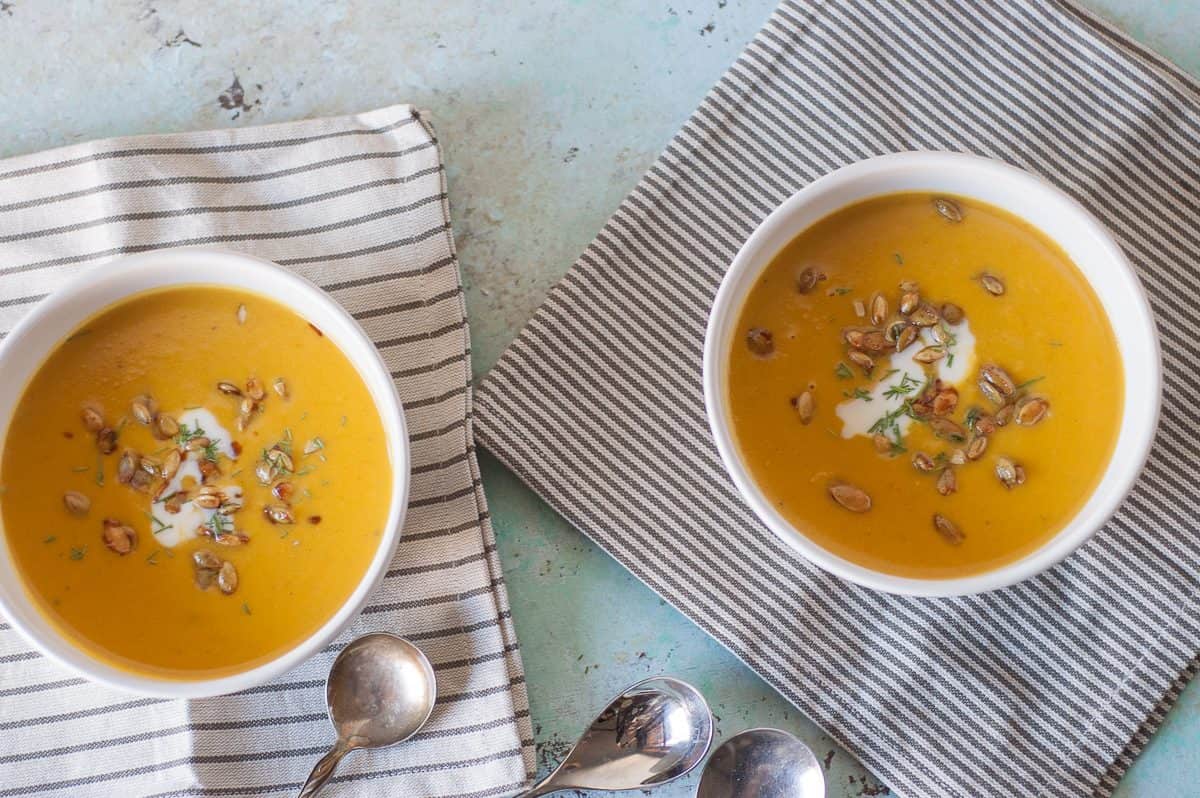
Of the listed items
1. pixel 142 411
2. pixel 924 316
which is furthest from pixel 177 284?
pixel 924 316

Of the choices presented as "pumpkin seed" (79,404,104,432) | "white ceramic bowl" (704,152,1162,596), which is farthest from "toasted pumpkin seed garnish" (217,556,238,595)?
"white ceramic bowl" (704,152,1162,596)

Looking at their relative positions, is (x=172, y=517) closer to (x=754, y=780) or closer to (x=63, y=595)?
(x=63, y=595)

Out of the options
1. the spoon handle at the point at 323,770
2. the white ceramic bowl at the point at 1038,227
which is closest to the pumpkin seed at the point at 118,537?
the spoon handle at the point at 323,770

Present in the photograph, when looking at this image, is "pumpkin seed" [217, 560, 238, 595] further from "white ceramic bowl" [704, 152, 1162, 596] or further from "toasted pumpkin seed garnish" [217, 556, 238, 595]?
"white ceramic bowl" [704, 152, 1162, 596]

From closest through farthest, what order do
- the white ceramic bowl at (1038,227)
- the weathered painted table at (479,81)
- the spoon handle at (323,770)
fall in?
the white ceramic bowl at (1038,227), the spoon handle at (323,770), the weathered painted table at (479,81)

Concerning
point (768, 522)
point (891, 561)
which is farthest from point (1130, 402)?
point (768, 522)

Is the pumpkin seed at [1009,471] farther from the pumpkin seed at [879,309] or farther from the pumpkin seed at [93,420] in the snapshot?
the pumpkin seed at [93,420]

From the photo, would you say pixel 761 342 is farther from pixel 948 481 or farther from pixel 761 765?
pixel 761 765
